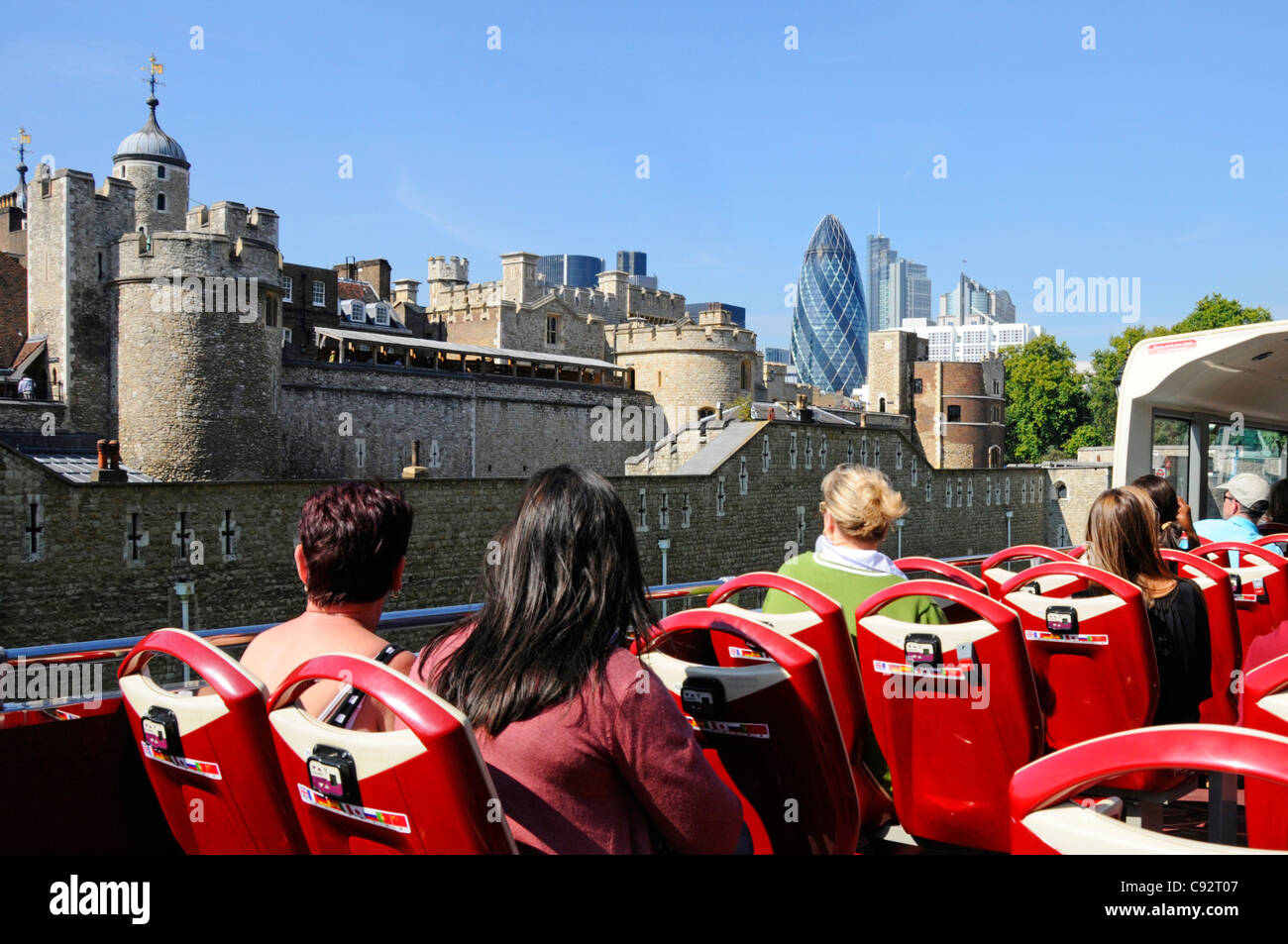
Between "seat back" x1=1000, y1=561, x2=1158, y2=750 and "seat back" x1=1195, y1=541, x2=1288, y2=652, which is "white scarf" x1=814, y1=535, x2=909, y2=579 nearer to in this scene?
"seat back" x1=1000, y1=561, x2=1158, y2=750

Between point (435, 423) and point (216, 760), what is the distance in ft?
113

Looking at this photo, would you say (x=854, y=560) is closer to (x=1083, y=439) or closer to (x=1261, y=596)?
(x=1261, y=596)

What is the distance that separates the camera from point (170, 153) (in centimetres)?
3856

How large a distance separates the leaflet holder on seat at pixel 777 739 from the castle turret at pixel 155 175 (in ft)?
131

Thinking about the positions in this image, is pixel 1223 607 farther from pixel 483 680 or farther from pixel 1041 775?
pixel 483 680

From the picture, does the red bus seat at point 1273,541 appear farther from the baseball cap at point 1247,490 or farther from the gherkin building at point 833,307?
the gherkin building at point 833,307

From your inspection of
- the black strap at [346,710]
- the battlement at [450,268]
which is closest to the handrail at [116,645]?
the black strap at [346,710]

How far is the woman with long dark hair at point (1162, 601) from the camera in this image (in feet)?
12.8

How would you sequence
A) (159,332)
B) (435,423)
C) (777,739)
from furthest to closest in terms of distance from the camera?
1. (435,423)
2. (159,332)
3. (777,739)

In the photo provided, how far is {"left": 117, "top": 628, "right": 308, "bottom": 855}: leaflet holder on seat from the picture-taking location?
2143 mm

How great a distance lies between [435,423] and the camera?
3591 cm

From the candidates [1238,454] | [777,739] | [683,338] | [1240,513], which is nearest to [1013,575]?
[777,739]

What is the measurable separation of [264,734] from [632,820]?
0.79 m
